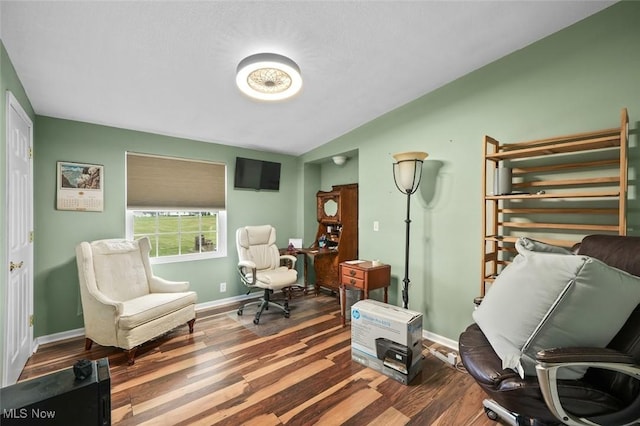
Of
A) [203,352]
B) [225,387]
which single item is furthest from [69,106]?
[225,387]

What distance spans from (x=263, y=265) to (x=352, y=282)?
130 cm

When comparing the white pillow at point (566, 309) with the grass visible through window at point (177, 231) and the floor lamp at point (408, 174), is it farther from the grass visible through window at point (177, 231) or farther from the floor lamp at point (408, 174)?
the grass visible through window at point (177, 231)

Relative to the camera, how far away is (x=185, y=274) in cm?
338

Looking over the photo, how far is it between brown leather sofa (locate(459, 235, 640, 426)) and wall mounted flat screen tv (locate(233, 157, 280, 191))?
11.0 feet

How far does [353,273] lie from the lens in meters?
2.89

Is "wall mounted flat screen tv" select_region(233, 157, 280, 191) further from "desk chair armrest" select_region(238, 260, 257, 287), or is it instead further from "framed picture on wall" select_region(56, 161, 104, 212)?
"framed picture on wall" select_region(56, 161, 104, 212)

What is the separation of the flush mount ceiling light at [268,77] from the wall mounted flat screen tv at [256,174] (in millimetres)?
1745

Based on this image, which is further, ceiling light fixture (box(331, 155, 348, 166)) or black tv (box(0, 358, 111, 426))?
ceiling light fixture (box(331, 155, 348, 166))

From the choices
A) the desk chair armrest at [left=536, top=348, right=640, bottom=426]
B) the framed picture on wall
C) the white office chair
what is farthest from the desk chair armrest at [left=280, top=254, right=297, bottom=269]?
the desk chair armrest at [left=536, top=348, right=640, bottom=426]

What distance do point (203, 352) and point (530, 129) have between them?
3.37 meters

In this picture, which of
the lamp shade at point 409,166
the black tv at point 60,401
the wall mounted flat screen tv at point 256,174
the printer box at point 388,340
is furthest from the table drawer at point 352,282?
the black tv at point 60,401

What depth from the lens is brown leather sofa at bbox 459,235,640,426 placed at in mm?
1057

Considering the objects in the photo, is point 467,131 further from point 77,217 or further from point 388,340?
point 77,217

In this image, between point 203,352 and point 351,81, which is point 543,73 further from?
point 203,352
